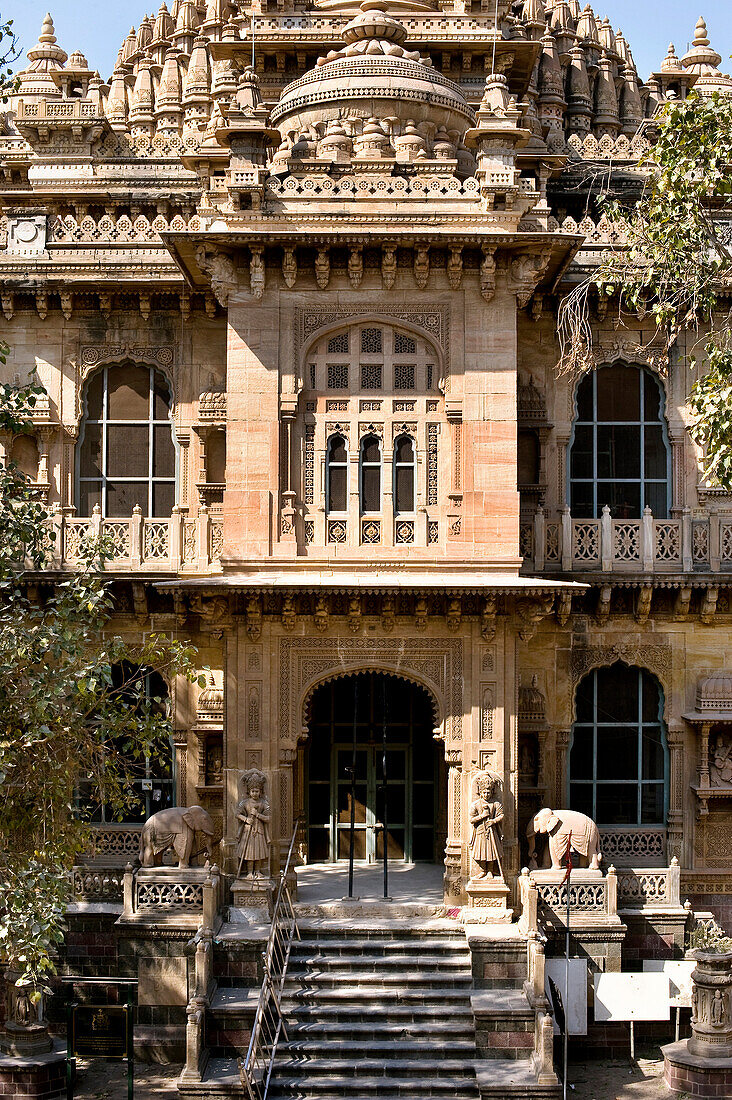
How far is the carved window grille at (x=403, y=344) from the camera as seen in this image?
20.8 meters

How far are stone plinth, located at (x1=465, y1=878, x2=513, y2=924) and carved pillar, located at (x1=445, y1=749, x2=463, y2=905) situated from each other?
1.20ft

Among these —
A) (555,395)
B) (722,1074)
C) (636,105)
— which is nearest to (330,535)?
(555,395)

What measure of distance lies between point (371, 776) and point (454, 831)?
3374 millimetres

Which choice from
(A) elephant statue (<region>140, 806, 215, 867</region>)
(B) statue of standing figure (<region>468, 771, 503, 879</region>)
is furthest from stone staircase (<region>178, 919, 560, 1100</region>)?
(A) elephant statue (<region>140, 806, 215, 867</region>)

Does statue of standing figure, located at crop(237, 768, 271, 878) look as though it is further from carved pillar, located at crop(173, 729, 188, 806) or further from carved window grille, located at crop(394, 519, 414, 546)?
carved window grille, located at crop(394, 519, 414, 546)

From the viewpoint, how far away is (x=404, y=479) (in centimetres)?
2073

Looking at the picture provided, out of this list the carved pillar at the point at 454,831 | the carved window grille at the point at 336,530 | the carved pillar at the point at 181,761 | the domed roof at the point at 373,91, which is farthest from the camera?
the carved pillar at the point at 181,761

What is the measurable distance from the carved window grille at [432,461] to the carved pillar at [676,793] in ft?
18.9

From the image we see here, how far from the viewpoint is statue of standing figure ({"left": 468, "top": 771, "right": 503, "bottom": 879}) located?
19594 millimetres

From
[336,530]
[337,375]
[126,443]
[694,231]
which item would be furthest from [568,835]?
[126,443]

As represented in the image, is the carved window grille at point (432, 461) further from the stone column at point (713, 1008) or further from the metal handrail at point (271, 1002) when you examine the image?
the stone column at point (713, 1008)

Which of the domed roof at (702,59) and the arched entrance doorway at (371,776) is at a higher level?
the domed roof at (702,59)

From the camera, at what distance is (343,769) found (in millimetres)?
23297

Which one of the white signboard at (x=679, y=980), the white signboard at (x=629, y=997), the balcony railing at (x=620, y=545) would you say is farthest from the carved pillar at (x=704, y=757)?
the white signboard at (x=629, y=997)
